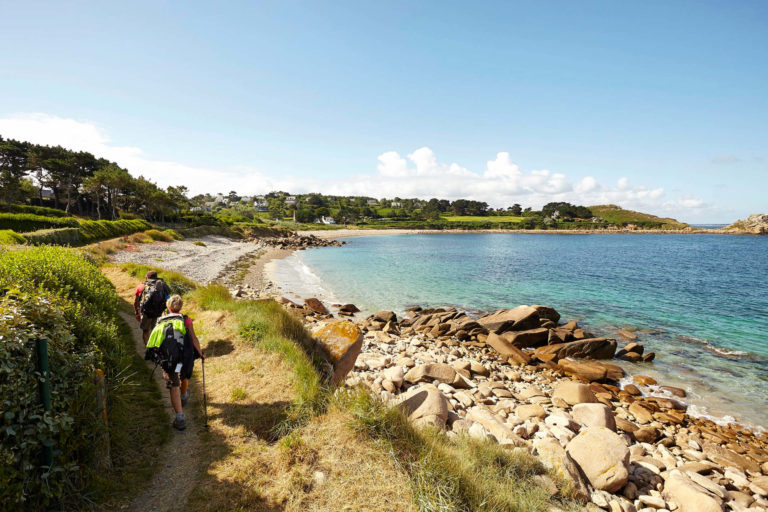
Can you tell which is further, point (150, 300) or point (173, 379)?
point (150, 300)

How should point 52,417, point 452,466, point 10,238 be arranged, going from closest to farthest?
point 52,417 → point 452,466 → point 10,238

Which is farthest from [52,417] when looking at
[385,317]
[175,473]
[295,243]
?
[295,243]

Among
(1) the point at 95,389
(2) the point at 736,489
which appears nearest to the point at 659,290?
(2) the point at 736,489

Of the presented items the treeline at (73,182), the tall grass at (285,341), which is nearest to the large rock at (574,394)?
the tall grass at (285,341)

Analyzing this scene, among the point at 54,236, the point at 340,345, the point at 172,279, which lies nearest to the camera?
the point at 340,345

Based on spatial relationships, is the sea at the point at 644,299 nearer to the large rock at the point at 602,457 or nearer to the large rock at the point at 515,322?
the large rock at the point at 515,322

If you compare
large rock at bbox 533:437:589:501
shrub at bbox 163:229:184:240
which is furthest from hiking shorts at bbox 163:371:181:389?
shrub at bbox 163:229:184:240

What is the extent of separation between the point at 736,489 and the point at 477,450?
260 inches

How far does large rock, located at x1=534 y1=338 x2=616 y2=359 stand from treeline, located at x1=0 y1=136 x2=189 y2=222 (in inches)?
3039

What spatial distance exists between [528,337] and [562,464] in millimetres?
11022

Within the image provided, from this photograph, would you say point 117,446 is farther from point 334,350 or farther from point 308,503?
point 334,350

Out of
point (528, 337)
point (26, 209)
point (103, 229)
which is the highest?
point (26, 209)

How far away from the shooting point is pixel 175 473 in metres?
5.54

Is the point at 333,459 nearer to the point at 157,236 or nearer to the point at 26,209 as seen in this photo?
the point at 157,236
